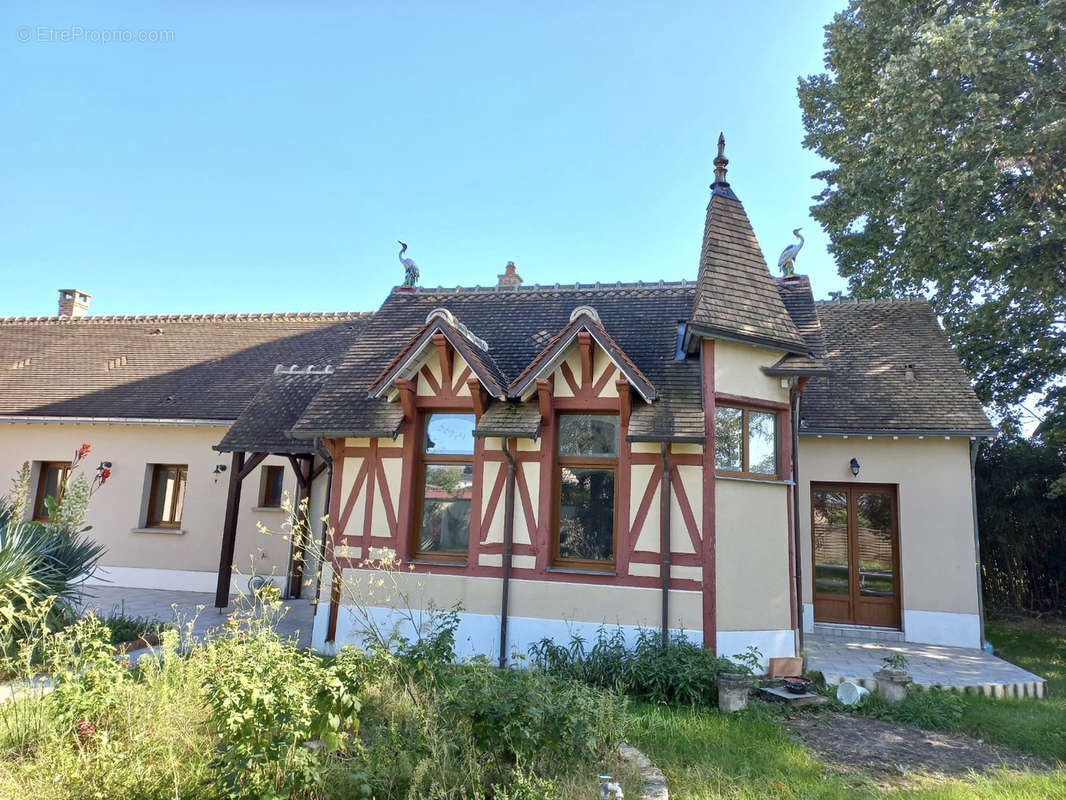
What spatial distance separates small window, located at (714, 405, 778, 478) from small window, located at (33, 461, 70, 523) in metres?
14.3

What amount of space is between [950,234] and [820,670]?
8368mm

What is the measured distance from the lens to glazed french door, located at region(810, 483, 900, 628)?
10398 mm

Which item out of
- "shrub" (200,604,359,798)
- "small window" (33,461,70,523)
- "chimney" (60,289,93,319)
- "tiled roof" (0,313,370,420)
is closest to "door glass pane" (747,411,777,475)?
"shrub" (200,604,359,798)

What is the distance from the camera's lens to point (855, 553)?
1060cm

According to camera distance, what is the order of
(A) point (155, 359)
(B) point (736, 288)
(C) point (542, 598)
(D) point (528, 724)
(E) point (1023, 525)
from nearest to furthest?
(D) point (528, 724)
(C) point (542, 598)
(B) point (736, 288)
(E) point (1023, 525)
(A) point (155, 359)

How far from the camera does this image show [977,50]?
977 centimetres

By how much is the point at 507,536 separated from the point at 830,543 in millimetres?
6082

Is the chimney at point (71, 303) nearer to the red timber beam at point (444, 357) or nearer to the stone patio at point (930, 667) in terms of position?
the red timber beam at point (444, 357)

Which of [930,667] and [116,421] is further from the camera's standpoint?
[116,421]

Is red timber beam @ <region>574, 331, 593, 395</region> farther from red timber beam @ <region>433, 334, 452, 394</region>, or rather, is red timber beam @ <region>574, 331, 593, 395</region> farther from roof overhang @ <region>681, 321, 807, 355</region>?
red timber beam @ <region>433, 334, 452, 394</region>

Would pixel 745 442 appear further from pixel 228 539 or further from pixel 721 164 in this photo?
pixel 228 539

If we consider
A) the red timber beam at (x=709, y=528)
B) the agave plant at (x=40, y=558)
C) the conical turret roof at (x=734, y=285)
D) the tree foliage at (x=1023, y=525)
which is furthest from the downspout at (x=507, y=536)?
the tree foliage at (x=1023, y=525)

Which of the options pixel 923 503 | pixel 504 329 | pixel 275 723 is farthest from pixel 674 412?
pixel 275 723

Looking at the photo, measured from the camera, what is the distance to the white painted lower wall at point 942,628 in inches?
384
